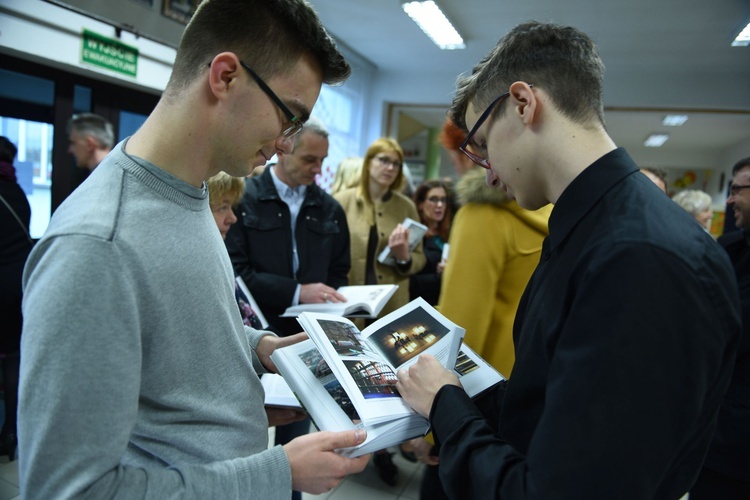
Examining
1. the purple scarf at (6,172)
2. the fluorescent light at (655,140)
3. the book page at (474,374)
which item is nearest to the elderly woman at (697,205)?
the book page at (474,374)

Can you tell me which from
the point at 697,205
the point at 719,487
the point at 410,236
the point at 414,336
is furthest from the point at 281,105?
the point at 697,205

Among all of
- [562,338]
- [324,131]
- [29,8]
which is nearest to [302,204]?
[324,131]

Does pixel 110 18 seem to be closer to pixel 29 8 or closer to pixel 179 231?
pixel 29 8

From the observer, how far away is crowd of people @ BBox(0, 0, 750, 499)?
64 centimetres

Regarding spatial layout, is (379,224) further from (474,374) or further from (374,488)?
(474,374)

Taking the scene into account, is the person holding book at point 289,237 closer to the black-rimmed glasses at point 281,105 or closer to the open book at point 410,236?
the open book at point 410,236

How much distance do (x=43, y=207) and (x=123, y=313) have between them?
3378 millimetres

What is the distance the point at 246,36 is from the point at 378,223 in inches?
87.3

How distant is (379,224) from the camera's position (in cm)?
307

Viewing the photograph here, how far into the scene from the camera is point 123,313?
2.20 ft

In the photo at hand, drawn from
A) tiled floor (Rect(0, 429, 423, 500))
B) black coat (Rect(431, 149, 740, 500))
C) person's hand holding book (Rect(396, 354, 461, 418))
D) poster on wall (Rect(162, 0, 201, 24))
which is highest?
poster on wall (Rect(162, 0, 201, 24))

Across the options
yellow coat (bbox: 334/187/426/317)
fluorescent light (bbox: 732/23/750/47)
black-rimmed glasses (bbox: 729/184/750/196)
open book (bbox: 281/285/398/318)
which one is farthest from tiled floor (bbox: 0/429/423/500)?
fluorescent light (bbox: 732/23/750/47)

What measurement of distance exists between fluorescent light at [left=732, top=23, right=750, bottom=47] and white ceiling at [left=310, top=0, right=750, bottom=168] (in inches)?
2.8

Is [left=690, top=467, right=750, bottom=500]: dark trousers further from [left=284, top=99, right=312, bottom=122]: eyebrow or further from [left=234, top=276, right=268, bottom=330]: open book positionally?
[left=284, top=99, right=312, bottom=122]: eyebrow
